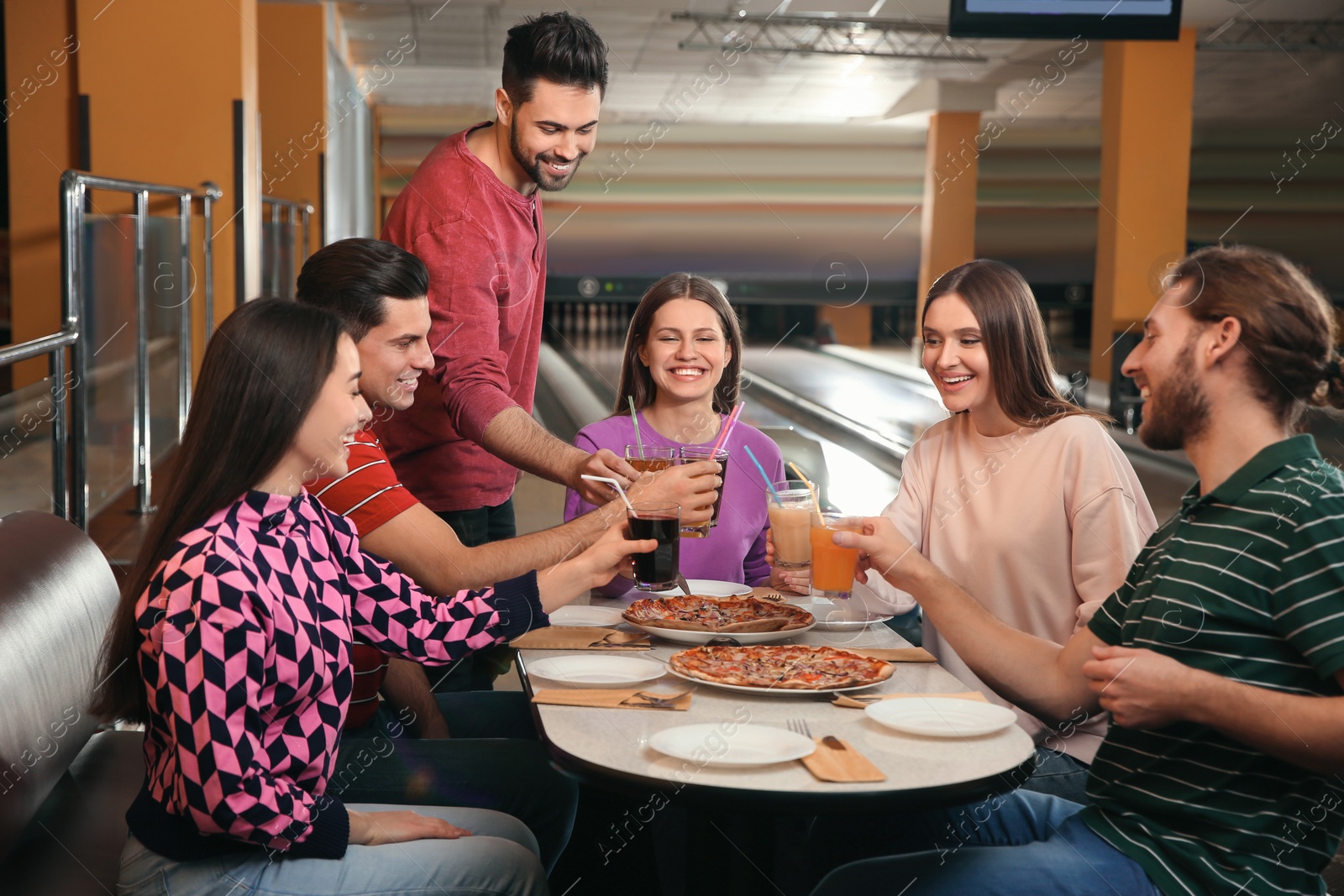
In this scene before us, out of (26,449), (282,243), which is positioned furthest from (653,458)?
(282,243)

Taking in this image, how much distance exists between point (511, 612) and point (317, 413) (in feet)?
1.27

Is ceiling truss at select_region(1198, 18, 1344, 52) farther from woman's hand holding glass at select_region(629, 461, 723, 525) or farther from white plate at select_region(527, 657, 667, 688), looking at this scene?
white plate at select_region(527, 657, 667, 688)

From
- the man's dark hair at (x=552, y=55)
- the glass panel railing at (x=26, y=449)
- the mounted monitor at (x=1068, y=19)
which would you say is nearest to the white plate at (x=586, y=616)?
the man's dark hair at (x=552, y=55)

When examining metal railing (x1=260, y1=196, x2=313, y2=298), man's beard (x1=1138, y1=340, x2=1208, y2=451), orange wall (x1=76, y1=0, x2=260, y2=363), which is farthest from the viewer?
metal railing (x1=260, y1=196, x2=313, y2=298)

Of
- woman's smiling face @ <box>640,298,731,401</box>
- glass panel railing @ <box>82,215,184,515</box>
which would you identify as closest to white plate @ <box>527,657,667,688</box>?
woman's smiling face @ <box>640,298,731,401</box>

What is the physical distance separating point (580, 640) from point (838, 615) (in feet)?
1.21

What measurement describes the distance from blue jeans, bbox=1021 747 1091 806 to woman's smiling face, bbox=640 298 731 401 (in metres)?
0.89

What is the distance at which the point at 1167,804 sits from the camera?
1.06 metres

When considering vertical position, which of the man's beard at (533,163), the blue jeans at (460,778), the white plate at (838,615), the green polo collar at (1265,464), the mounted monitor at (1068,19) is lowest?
the blue jeans at (460,778)

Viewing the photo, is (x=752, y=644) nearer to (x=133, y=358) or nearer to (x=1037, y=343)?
(x=1037, y=343)

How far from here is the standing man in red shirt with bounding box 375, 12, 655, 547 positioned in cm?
187

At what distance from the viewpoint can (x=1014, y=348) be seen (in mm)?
1751

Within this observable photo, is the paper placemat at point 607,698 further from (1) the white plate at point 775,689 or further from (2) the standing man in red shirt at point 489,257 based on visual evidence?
(2) the standing man in red shirt at point 489,257

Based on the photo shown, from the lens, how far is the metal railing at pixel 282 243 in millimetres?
5688
